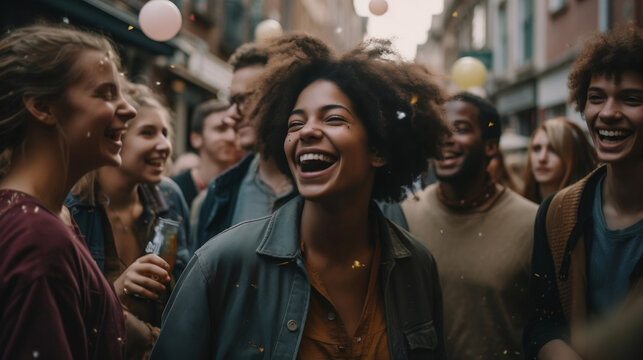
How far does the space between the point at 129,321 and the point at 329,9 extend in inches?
1682

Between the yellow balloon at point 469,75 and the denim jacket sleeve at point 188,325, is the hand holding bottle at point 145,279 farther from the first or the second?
the yellow balloon at point 469,75

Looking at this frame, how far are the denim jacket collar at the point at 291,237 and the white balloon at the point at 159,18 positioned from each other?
5.64 ft

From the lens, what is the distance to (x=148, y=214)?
3.48 meters

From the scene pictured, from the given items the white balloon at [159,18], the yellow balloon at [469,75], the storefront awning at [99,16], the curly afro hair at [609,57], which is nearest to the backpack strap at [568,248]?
the curly afro hair at [609,57]

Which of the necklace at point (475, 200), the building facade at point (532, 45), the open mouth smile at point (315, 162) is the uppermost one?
the building facade at point (532, 45)

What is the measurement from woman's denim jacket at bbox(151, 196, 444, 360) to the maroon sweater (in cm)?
39

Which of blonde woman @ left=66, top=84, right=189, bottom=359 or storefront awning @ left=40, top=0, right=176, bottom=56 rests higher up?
storefront awning @ left=40, top=0, right=176, bottom=56

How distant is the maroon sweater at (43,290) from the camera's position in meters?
1.57

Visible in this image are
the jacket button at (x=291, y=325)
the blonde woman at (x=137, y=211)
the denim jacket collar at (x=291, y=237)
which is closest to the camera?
the jacket button at (x=291, y=325)

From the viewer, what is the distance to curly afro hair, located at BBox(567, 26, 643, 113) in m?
2.76

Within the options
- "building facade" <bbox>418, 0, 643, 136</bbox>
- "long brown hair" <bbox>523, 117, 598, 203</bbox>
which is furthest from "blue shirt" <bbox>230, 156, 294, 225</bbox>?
"building facade" <bbox>418, 0, 643, 136</bbox>

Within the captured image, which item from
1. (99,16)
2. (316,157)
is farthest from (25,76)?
(99,16)

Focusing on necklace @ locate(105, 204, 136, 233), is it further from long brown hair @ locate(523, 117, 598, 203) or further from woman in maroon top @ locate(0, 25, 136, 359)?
long brown hair @ locate(523, 117, 598, 203)

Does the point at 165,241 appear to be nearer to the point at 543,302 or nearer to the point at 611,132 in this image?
the point at 543,302
